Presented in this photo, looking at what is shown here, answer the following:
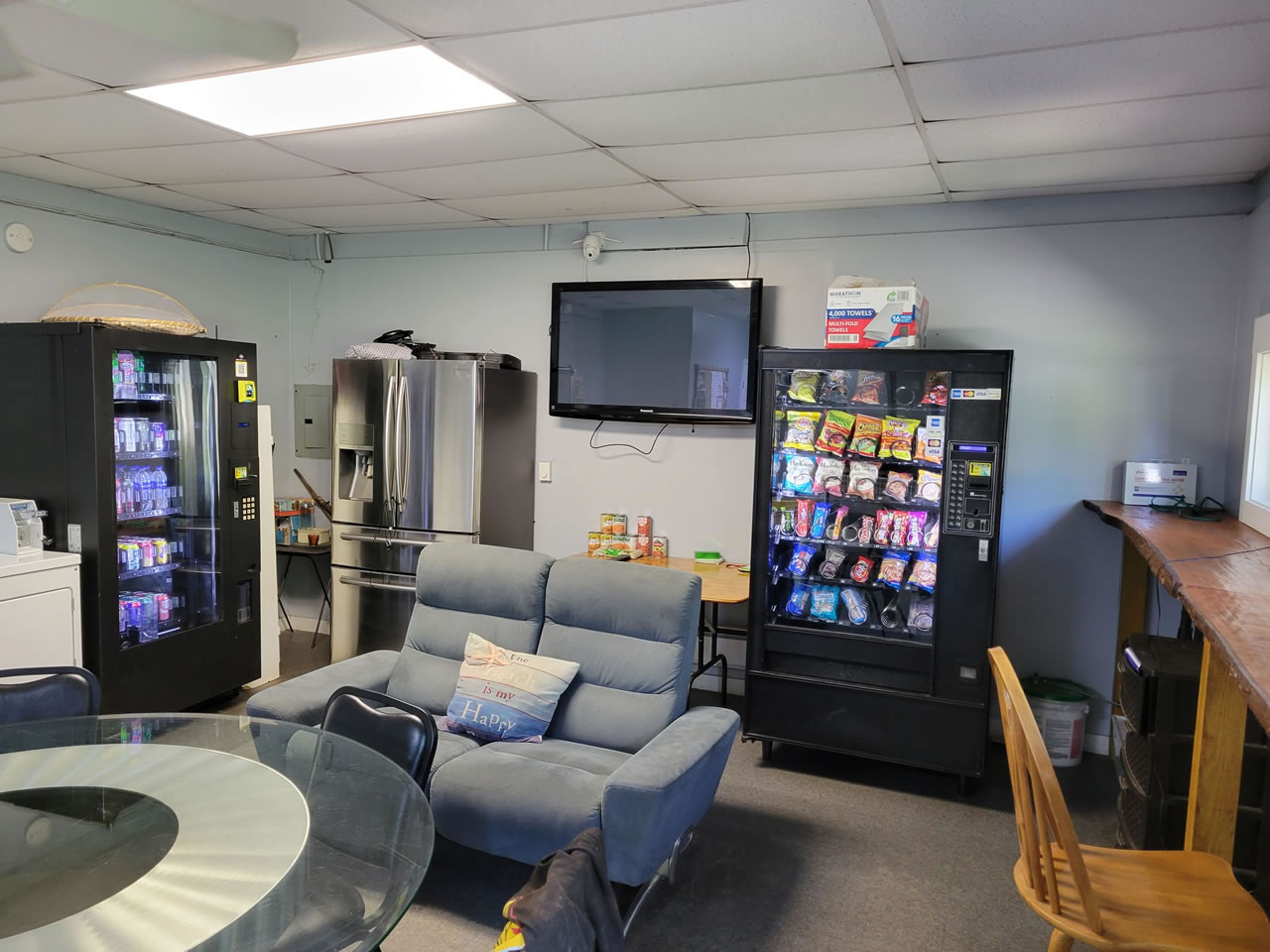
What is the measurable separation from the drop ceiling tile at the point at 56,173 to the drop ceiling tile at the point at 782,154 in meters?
2.48

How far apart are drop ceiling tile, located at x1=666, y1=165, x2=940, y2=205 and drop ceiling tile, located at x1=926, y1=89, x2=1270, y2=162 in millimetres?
370

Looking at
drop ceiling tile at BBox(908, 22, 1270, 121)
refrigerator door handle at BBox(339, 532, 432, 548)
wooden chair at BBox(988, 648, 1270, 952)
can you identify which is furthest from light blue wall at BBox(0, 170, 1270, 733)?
wooden chair at BBox(988, 648, 1270, 952)

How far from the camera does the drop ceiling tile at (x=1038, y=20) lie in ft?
6.54

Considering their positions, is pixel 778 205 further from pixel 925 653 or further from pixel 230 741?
pixel 230 741

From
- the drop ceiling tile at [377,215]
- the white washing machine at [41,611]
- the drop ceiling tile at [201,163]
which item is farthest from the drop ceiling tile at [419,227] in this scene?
the white washing machine at [41,611]

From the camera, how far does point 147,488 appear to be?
3.96m

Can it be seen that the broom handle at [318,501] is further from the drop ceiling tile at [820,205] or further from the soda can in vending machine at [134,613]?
the drop ceiling tile at [820,205]

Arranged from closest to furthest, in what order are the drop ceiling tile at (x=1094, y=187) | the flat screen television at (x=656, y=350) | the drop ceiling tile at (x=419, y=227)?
1. the drop ceiling tile at (x=1094, y=187)
2. the flat screen television at (x=656, y=350)
3. the drop ceiling tile at (x=419, y=227)

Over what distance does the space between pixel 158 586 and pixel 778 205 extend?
3558 mm

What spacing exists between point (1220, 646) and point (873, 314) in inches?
88.7

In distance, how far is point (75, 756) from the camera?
2.10 metres

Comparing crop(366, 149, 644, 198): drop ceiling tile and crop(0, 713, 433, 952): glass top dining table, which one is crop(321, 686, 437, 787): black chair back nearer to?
crop(0, 713, 433, 952): glass top dining table

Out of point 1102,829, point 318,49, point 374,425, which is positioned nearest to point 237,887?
point 318,49

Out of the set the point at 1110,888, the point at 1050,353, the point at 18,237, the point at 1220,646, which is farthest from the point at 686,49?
the point at 18,237
